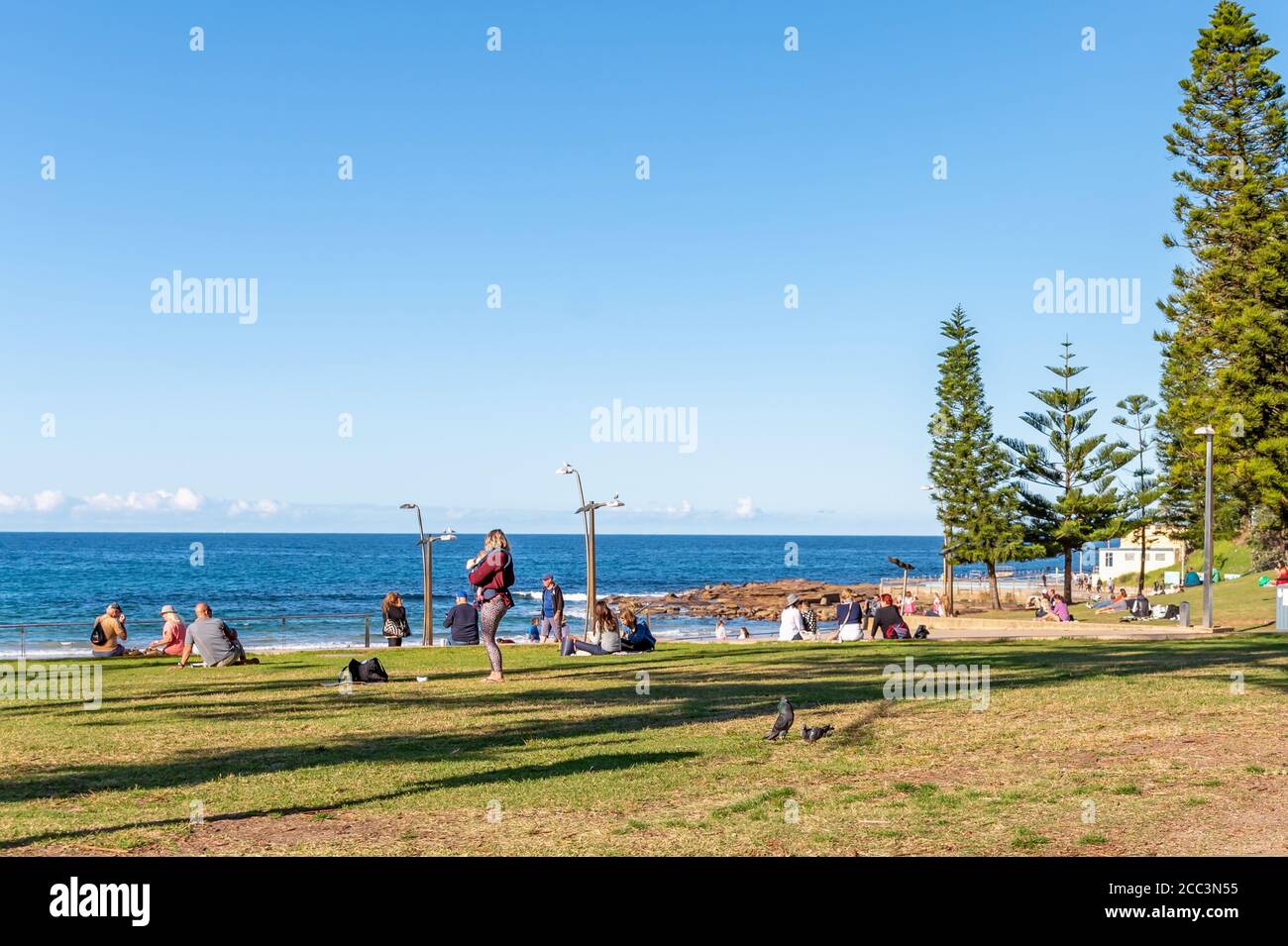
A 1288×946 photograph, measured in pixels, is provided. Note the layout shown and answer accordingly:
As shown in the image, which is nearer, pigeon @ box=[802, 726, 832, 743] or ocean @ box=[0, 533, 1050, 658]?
pigeon @ box=[802, 726, 832, 743]

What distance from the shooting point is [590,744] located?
27.9ft

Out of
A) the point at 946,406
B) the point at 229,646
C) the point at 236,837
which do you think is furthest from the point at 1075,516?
the point at 236,837

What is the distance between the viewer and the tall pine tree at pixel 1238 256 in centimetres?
3331

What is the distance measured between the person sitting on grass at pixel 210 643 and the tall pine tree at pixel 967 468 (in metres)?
44.5

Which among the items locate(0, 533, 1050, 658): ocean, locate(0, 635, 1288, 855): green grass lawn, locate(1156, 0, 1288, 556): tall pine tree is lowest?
locate(0, 533, 1050, 658): ocean

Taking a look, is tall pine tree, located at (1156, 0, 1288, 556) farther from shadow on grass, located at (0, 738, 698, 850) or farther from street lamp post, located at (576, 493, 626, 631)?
shadow on grass, located at (0, 738, 698, 850)

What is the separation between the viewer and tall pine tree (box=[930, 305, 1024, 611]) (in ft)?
184

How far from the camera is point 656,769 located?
7.45 meters

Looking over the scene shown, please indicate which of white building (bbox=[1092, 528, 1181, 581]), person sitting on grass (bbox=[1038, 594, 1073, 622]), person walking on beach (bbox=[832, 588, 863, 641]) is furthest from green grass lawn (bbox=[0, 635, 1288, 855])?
white building (bbox=[1092, 528, 1181, 581])

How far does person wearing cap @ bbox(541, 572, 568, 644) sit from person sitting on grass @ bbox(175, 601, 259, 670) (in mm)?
5973

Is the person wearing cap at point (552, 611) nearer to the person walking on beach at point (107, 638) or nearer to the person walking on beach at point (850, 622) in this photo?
the person walking on beach at point (850, 622)

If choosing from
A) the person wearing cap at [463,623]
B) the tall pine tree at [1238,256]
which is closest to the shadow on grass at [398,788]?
the person wearing cap at [463,623]
